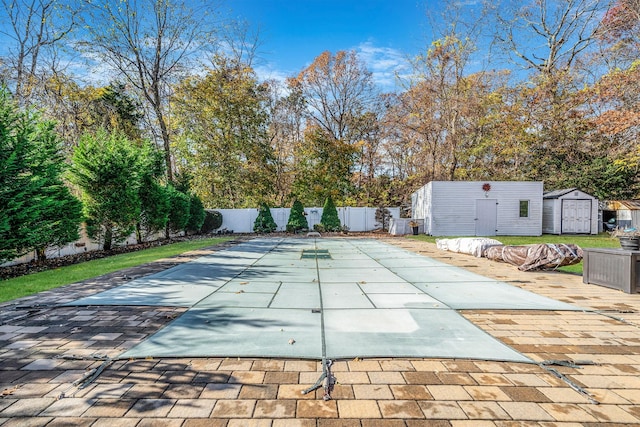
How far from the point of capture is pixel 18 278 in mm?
5805

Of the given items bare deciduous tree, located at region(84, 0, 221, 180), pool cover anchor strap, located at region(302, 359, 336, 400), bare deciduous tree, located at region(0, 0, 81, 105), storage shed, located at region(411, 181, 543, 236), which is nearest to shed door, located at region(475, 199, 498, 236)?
storage shed, located at region(411, 181, 543, 236)

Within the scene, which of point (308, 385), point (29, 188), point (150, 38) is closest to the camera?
point (308, 385)

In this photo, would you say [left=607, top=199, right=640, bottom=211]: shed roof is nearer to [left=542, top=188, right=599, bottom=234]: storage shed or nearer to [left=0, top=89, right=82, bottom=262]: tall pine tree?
[left=542, top=188, right=599, bottom=234]: storage shed

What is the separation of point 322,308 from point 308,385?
1695mm

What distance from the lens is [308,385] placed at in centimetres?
210

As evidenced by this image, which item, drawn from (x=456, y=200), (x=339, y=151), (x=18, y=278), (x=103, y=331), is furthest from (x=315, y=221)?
(x=103, y=331)

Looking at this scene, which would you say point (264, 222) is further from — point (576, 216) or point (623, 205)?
point (623, 205)

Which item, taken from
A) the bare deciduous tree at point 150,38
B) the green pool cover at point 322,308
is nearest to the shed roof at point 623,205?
the green pool cover at point 322,308

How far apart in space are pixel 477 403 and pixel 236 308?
104 inches

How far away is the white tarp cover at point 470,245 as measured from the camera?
840 centimetres

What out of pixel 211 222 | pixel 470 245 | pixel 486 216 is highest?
pixel 486 216

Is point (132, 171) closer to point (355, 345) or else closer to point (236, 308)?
point (236, 308)

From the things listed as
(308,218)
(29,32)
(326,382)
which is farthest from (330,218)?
(326,382)

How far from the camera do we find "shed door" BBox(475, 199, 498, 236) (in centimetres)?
1634
